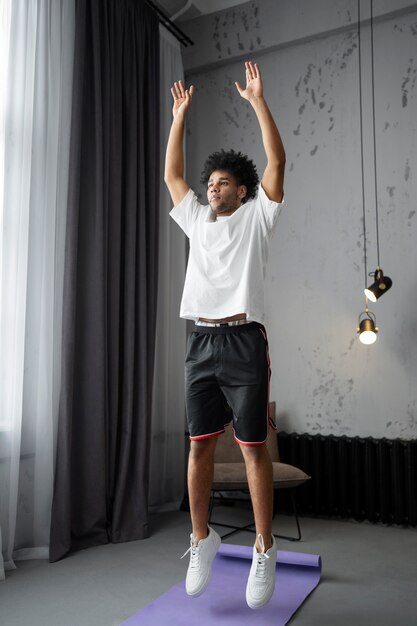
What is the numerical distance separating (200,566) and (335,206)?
2613mm

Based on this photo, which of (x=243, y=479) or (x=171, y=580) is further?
(x=243, y=479)

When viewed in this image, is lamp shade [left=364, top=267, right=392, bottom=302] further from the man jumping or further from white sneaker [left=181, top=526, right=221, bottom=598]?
white sneaker [left=181, top=526, right=221, bottom=598]

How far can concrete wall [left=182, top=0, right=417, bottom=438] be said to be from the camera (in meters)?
3.74

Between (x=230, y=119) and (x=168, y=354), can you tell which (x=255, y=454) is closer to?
(x=168, y=354)

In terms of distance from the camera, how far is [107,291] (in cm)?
340

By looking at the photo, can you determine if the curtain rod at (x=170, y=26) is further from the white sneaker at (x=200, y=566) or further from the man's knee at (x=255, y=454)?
the white sneaker at (x=200, y=566)

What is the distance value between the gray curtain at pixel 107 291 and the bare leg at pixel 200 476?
96 cm

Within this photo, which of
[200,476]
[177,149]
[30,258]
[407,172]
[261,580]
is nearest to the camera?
[261,580]

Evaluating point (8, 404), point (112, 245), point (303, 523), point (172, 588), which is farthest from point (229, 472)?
point (112, 245)

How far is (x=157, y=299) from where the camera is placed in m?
3.92

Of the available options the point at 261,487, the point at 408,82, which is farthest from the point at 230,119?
the point at 261,487

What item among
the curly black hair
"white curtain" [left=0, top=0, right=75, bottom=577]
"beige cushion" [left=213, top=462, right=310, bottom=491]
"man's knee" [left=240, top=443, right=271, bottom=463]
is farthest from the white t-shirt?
"beige cushion" [left=213, top=462, right=310, bottom=491]

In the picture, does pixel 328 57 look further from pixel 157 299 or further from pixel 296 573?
pixel 296 573

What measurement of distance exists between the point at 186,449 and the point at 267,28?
311cm
